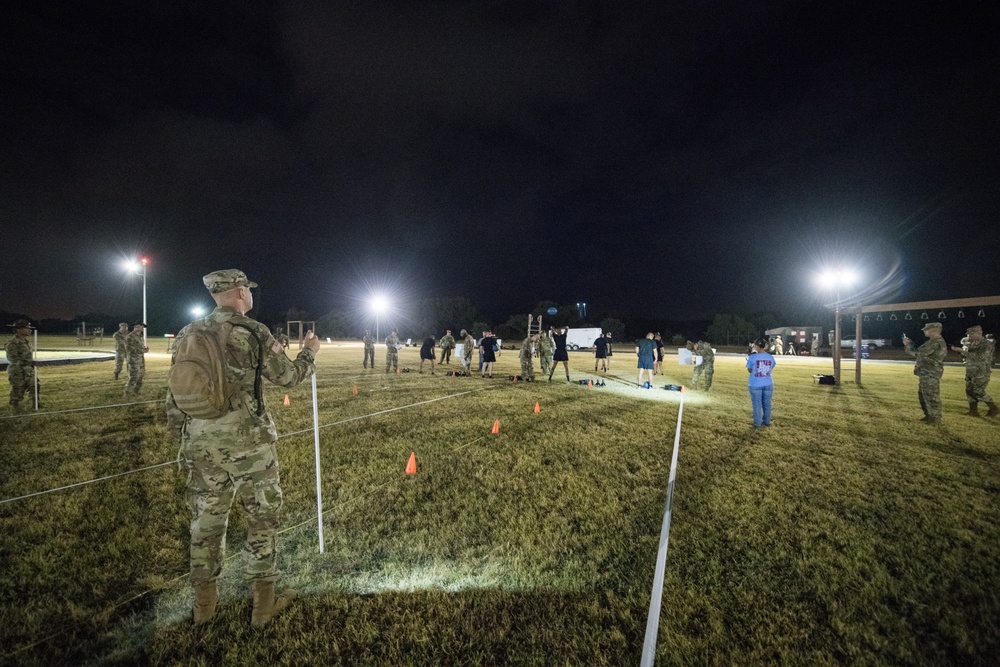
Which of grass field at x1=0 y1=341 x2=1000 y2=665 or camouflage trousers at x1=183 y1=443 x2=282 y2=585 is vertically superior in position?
camouflage trousers at x1=183 y1=443 x2=282 y2=585

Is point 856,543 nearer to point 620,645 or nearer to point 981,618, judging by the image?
point 981,618

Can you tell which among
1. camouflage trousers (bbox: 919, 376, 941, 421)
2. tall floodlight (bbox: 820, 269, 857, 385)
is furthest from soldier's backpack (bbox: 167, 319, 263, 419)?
tall floodlight (bbox: 820, 269, 857, 385)

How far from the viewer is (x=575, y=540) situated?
410 centimetres

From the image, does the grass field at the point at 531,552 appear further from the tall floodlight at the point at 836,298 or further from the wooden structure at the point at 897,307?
the tall floodlight at the point at 836,298

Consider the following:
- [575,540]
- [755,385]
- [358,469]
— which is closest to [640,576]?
[575,540]

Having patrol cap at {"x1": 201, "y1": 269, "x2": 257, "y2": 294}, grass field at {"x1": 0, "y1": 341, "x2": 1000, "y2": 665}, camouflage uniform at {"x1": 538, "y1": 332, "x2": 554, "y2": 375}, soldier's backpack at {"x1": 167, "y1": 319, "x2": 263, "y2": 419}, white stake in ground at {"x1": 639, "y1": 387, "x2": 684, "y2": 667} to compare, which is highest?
patrol cap at {"x1": 201, "y1": 269, "x2": 257, "y2": 294}

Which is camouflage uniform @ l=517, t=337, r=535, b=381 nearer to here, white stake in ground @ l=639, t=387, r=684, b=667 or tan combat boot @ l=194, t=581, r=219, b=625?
white stake in ground @ l=639, t=387, r=684, b=667

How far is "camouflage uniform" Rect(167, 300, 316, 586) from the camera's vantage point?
9.56 feet

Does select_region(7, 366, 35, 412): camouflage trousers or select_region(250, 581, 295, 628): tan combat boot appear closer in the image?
select_region(250, 581, 295, 628): tan combat boot

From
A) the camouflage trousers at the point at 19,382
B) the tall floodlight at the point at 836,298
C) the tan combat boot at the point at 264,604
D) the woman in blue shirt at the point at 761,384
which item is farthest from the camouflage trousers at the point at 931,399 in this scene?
the camouflage trousers at the point at 19,382

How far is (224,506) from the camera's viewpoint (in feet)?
9.80

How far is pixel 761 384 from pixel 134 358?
56.6 feet

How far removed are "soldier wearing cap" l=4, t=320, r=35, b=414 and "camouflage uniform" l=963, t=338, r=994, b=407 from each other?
76.0 ft

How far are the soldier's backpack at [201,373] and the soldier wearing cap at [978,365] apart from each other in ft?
49.7
